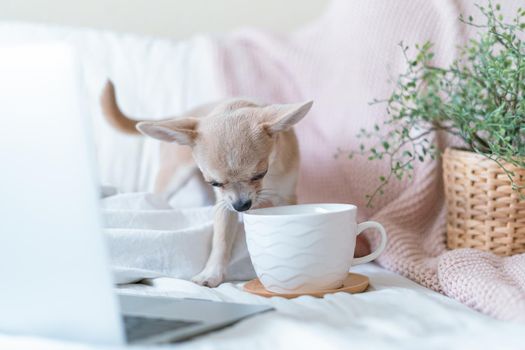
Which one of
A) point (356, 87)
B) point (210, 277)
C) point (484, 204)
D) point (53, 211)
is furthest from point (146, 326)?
point (356, 87)

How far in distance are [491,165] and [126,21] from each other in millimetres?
1369

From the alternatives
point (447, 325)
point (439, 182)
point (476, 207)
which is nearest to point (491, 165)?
point (476, 207)

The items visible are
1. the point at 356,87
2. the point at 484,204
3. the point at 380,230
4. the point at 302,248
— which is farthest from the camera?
the point at 356,87

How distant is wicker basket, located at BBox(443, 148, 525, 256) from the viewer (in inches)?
56.9

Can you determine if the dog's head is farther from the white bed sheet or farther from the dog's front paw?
the white bed sheet

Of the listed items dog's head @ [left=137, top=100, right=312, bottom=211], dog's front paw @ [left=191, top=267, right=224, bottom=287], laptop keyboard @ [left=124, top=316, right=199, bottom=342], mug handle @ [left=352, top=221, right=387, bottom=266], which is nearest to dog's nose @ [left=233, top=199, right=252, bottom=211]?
dog's head @ [left=137, top=100, right=312, bottom=211]

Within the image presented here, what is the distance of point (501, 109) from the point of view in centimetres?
136

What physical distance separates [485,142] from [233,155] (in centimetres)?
56

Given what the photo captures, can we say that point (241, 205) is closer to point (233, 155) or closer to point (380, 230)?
point (233, 155)

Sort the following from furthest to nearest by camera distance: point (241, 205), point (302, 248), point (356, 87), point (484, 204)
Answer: point (356, 87) → point (484, 204) → point (241, 205) → point (302, 248)

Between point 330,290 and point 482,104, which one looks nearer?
point 330,290

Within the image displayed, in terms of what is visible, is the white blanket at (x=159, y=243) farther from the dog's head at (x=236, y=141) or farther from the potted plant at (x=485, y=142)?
the potted plant at (x=485, y=142)

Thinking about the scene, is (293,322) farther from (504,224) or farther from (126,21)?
(126,21)

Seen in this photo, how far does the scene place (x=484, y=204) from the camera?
4.85 feet
